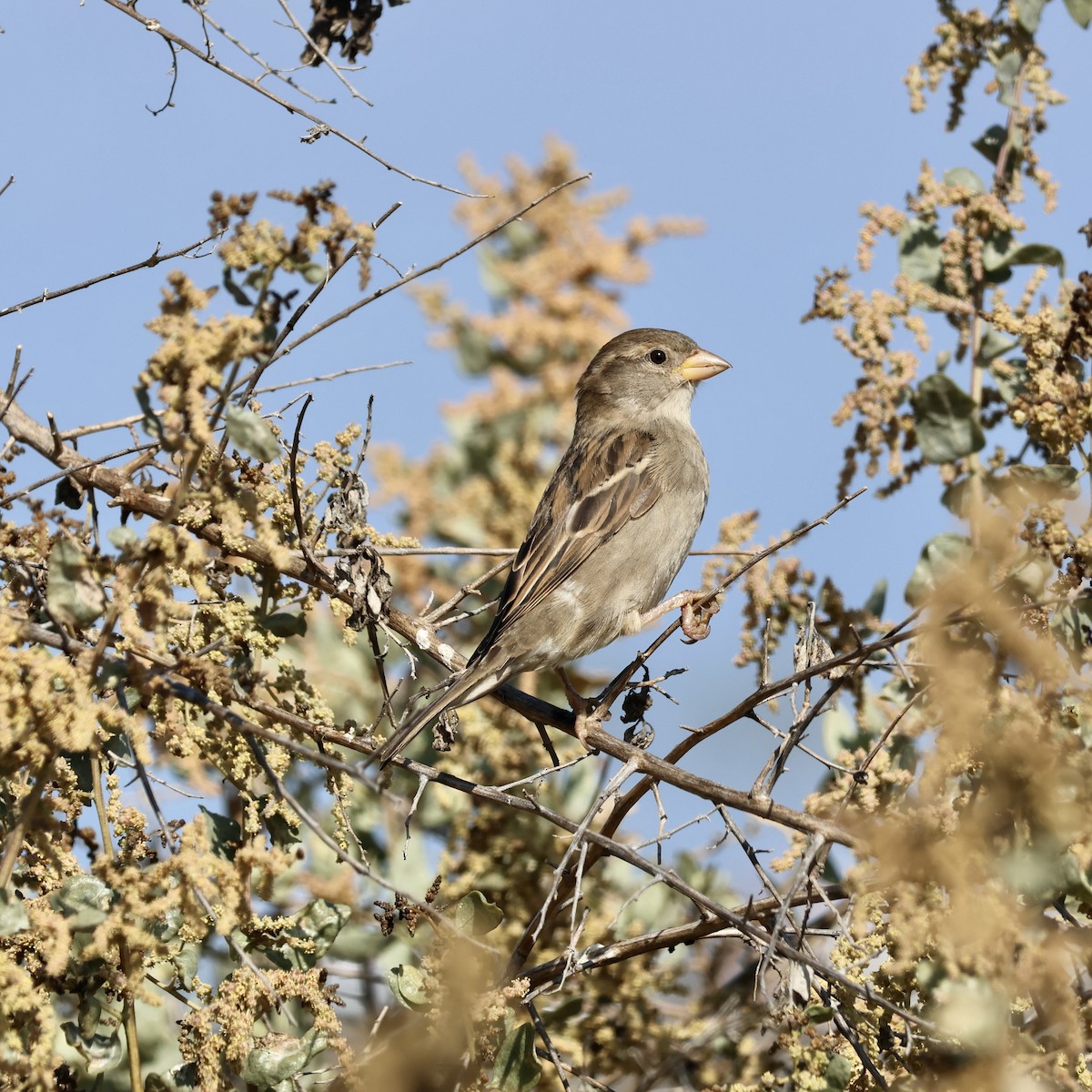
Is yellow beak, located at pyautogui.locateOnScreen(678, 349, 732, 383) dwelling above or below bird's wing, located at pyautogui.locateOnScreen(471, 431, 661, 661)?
above

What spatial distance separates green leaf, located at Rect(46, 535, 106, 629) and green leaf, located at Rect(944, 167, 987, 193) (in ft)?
10.4

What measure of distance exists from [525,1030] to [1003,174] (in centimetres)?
318

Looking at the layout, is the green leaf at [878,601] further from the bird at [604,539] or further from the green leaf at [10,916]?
the green leaf at [10,916]

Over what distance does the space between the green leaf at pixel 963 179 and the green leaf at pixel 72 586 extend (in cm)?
318

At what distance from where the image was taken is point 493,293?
5668 mm

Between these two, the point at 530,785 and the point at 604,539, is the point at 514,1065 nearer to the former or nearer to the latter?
the point at 530,785

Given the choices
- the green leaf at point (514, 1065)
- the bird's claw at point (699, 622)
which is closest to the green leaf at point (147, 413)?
the green leaf at point (514, 1065)

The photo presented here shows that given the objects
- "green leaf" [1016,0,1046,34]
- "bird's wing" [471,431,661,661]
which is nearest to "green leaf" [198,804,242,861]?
"bird's wing" [471,431,661,661]

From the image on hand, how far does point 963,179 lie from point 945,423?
89cm

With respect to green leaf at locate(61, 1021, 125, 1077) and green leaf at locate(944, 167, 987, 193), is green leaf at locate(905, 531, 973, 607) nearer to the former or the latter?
green leaf at locate(944, 167, 987, 193)

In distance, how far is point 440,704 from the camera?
3.64m

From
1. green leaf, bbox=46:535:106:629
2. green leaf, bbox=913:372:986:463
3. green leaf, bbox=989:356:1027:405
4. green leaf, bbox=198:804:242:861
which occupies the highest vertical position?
green leaf, bbox=989:356:1027:405

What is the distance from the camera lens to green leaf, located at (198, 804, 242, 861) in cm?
→ 289

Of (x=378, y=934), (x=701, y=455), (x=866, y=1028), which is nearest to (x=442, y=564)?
(x=701, y=455)
